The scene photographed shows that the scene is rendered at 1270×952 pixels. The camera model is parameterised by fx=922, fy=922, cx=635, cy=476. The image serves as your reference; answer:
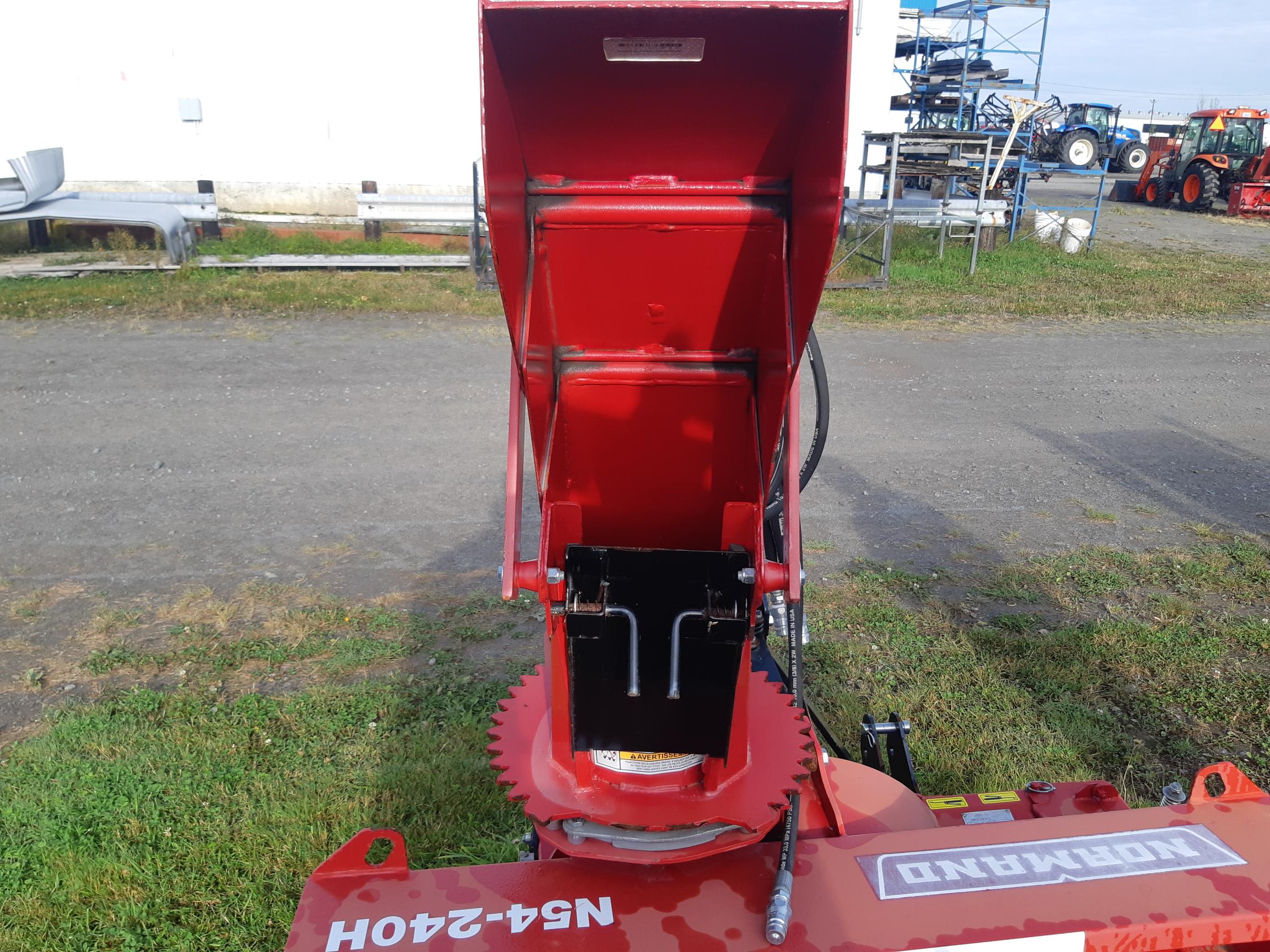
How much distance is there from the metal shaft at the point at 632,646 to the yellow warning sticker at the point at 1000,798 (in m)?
1.26

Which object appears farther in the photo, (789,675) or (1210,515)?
(1210,515)

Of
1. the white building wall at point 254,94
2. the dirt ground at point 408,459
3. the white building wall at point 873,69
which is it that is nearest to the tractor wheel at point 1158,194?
the white building wall at point 873,69

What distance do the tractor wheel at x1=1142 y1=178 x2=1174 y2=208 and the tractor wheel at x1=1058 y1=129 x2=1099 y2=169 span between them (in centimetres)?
166

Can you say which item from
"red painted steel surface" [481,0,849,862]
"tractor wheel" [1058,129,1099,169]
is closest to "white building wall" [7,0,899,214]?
"tractor wheel" [1058,129,1099,169]

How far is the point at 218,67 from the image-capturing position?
57.3 feet

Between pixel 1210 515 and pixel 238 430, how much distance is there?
6.38 m

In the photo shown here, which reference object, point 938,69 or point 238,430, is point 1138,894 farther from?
point 938,69

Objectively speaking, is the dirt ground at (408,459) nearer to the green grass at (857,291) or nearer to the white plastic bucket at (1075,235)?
the green grass at (857,291)

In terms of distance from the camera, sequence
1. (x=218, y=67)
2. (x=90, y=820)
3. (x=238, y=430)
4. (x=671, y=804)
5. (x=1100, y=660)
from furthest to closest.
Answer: (x=218, y=67), (x=238, y=430), (x=1100, y=660), (x=90, y=820), (x=671, y=804)

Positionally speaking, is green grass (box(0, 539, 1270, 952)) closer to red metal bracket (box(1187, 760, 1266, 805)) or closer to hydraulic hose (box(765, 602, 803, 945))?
red metal bracket (box(1187, 760, 1266, 805))

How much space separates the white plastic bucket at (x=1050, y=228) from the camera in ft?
50.8

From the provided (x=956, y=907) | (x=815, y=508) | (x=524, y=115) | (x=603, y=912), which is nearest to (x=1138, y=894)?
(x=956, y=907)

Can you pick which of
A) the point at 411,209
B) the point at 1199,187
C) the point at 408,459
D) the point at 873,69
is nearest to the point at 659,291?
the point at 408,459

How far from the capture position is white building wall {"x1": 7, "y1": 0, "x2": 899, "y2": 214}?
55.6ft
